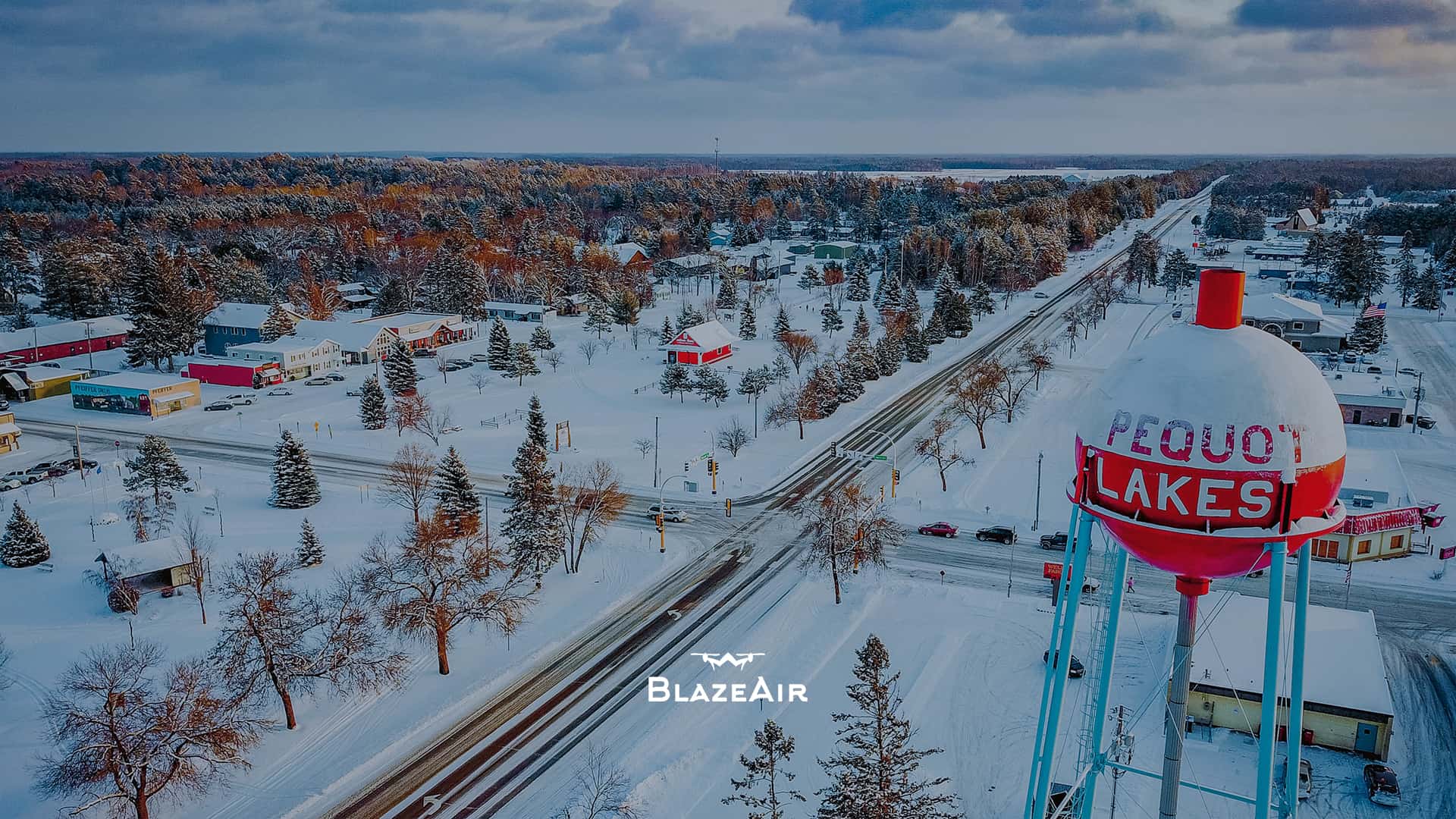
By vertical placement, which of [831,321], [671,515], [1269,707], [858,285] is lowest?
[671,515]

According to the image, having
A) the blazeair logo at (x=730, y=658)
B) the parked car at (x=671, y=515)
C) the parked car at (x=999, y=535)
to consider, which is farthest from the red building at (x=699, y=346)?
the blazeair logo at (x=730, y=658)

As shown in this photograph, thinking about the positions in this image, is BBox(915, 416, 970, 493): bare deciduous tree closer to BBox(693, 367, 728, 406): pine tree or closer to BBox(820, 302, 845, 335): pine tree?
BBox(693, 367, 728, 406): pine tree

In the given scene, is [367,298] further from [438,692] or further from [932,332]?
[438,692]

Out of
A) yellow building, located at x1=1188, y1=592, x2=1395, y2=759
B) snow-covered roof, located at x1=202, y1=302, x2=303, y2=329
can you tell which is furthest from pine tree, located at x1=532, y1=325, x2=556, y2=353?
yellow building, located at x1=1188, y1=592, x2=1395, y2=759

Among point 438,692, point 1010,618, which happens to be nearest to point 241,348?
point 438,692

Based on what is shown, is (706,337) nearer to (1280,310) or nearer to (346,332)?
(346,332)

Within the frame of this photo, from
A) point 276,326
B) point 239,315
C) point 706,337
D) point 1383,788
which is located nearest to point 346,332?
point 276,326
